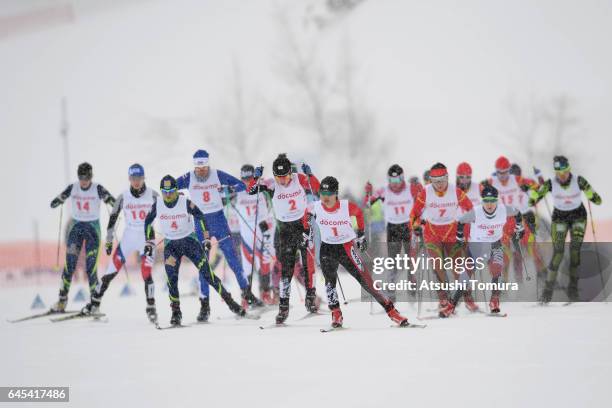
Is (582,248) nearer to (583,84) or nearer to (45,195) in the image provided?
(583,84)

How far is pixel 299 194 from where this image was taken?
9.75m

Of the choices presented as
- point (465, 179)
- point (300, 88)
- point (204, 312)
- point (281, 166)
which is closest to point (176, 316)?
point (204, 312)

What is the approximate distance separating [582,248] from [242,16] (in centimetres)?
3234

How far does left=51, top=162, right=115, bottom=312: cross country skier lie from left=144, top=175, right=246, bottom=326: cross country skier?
1773mm

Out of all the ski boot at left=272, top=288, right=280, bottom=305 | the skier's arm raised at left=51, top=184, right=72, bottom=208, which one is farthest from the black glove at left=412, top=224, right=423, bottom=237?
the skier's arm raised at left=51, top=184, right=72, bottom=208

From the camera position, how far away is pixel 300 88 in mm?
29688

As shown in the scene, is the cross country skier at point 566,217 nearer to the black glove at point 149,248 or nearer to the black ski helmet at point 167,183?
the black ski helmet at point 167,183

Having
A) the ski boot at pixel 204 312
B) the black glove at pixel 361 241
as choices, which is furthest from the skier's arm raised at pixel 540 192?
the ski boot at pixel 204 312

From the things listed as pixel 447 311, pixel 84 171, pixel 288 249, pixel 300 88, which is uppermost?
pixel 300 88

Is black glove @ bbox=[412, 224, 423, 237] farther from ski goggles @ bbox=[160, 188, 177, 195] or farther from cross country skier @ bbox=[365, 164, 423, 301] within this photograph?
ski goggles @ bbox=[160, 188, 177, 195]

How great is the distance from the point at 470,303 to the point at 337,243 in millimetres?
2466

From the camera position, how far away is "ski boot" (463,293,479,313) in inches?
389

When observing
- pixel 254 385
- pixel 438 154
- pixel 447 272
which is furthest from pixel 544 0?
pixel 254 385

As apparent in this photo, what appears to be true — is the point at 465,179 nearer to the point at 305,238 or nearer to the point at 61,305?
the point at 305,238
